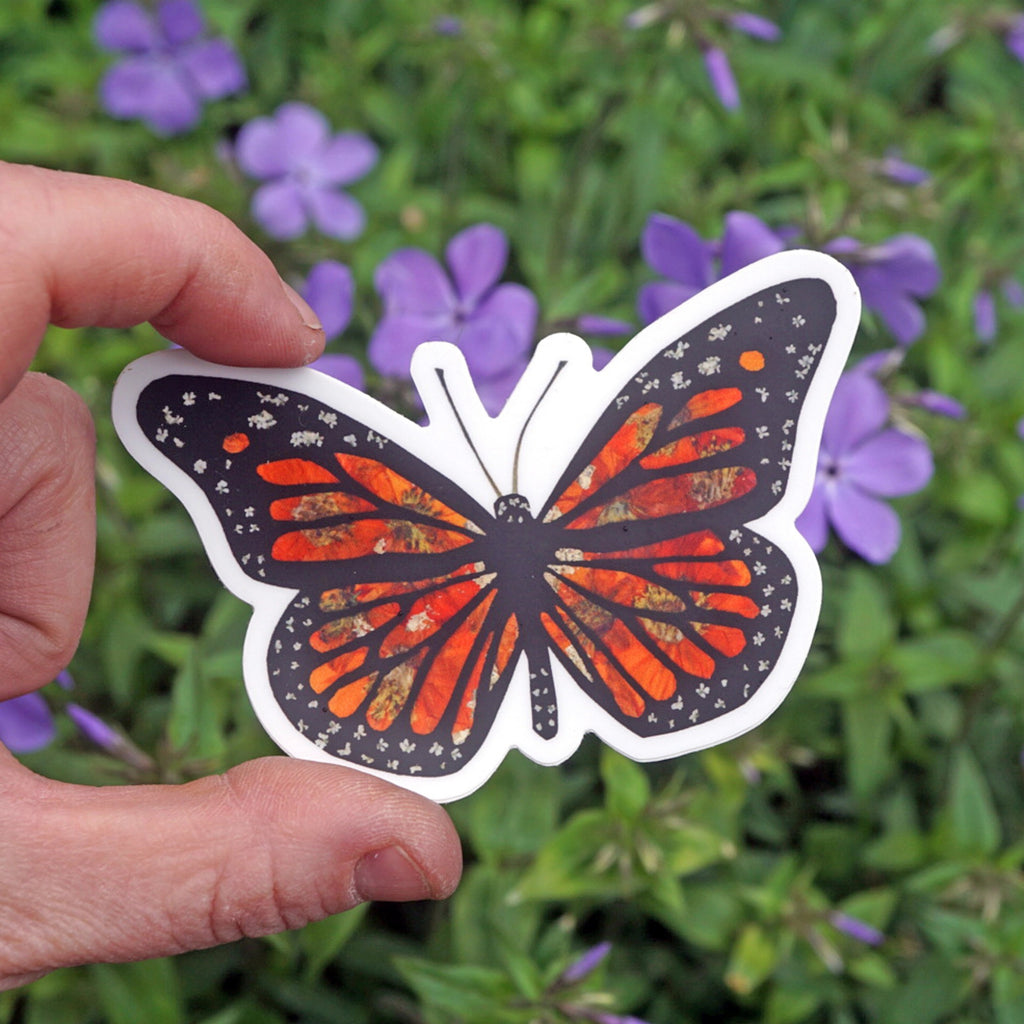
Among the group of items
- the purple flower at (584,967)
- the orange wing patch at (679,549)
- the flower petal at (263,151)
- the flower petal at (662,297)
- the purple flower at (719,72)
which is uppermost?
the purple flower at (719,72)

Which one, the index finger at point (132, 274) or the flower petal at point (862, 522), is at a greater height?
the index finger at point (132, 274)

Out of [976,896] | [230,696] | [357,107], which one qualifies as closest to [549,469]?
[230,696]

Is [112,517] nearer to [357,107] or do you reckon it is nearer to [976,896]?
[357,107]

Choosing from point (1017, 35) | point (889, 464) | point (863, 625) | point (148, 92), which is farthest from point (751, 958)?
point (148, 92)

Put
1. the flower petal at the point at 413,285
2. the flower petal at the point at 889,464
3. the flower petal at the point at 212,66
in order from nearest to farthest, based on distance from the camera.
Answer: the flower petal at the point at 889,464, the flower petal at the point at 413,285, the flower petal at the point at 212,66

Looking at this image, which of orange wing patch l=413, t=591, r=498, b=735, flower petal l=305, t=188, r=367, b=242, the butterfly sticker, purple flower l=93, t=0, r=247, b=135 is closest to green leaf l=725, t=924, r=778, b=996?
the butterfly sticker

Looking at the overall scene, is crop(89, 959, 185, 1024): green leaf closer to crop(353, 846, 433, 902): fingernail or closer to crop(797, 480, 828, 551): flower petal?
crop(353, 846, 433, 902): fingernail

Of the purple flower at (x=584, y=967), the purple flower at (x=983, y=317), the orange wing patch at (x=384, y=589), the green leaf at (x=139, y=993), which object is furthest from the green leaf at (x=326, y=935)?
the purple flower at (x=983, y=317)

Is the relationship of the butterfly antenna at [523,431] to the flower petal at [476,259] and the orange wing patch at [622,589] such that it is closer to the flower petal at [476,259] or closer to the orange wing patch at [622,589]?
the orange wing patch at [622,589]
